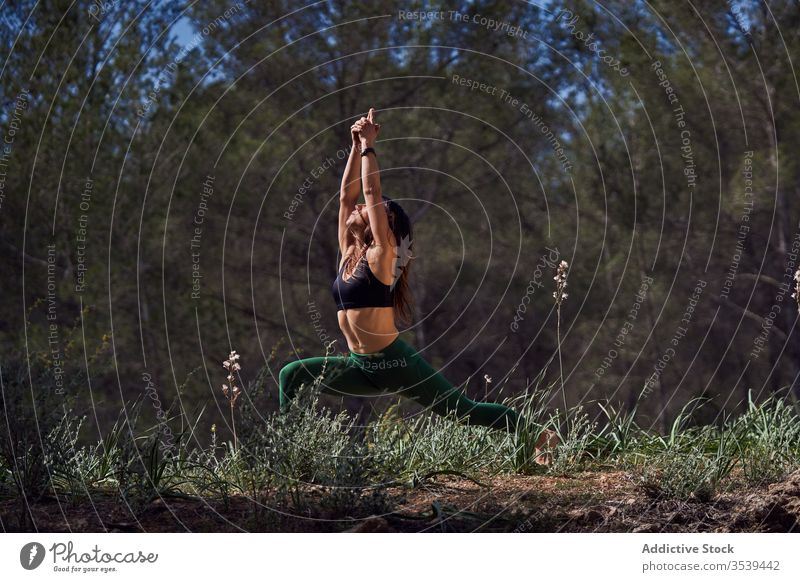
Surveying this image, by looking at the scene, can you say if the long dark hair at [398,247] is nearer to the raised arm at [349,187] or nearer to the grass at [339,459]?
the raised arm at [349,187]

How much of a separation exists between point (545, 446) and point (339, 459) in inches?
66.8

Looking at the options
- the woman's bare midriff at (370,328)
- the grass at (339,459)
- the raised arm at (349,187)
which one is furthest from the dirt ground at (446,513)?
the raised arm at (349,187)

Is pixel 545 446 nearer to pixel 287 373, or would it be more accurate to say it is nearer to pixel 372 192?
pixel 287 373

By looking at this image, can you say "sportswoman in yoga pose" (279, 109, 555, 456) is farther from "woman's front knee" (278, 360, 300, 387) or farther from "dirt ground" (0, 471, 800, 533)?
"dirt ground" (0, 471, 800, 533)

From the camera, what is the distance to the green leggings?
22.4ft

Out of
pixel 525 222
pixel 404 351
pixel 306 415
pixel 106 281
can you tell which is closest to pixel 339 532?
pixel 306 415

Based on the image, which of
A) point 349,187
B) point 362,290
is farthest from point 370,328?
point 349,187

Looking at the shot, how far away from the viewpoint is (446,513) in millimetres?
6168

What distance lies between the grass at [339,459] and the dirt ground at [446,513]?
0.20 feet

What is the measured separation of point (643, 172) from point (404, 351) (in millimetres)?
Answer: 11779

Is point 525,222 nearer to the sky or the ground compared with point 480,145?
nearer to the ground

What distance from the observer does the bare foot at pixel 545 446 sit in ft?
23.6

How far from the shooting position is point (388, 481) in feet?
21.8

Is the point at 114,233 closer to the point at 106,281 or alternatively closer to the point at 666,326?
the point at 106,281
